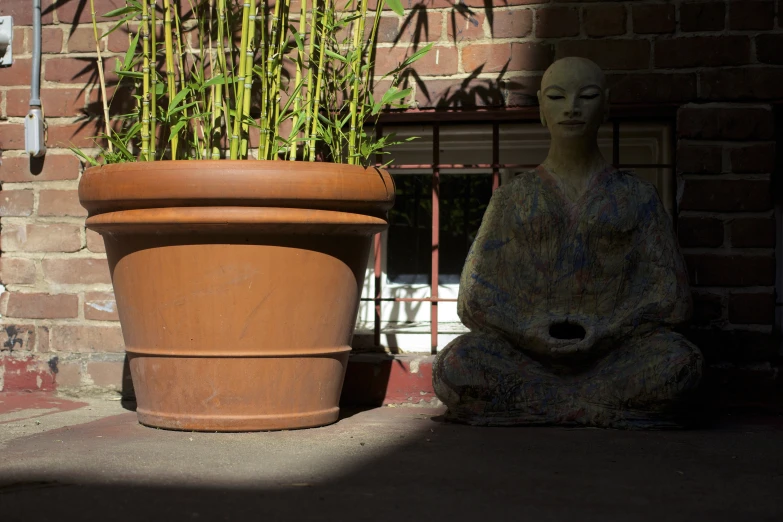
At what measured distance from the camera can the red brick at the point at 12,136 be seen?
3.64 meters

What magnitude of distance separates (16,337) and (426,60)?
1719 millimetres

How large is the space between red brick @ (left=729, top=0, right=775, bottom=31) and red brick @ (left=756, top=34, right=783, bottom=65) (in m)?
0.03

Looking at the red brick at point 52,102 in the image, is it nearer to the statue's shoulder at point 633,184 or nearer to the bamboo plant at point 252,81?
the bamboo plant at point 252,81

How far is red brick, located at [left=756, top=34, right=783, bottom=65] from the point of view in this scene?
11.0 ft

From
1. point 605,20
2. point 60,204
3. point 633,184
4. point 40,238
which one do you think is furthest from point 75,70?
point 633,184

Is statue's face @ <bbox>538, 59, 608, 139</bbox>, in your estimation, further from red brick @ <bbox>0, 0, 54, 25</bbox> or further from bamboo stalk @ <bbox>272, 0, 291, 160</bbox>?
red brick @ <bbox>0, 0, 54, 25</bbox>

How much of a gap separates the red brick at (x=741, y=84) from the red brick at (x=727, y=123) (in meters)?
0.04

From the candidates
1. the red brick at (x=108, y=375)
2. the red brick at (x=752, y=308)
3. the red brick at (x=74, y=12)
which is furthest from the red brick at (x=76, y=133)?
the red brick at (x=752, y=308)

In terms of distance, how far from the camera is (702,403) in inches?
114

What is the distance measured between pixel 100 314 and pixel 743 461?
2187mm

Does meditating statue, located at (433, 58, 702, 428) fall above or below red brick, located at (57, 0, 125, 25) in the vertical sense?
below

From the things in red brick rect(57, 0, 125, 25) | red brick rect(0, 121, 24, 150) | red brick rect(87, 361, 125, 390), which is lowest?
red brick rect(87, 361, 125, 390)

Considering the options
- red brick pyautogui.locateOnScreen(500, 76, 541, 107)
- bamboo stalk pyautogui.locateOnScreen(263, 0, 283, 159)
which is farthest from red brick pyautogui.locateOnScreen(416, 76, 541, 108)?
bamboo stalk pyautogui.locateOnScreen(263, 0, 283, 159)

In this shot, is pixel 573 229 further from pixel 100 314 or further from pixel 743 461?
pixel 100 314
